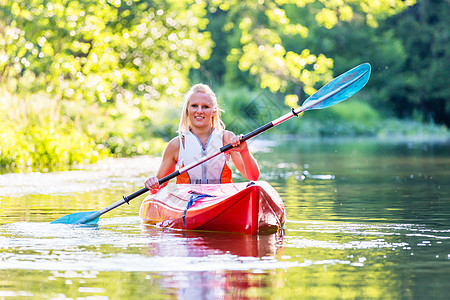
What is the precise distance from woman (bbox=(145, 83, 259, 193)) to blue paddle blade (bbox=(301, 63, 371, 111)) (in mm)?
836

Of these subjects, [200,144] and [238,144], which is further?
[200,144]

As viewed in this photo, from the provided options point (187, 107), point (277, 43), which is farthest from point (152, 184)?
point (277, 43)

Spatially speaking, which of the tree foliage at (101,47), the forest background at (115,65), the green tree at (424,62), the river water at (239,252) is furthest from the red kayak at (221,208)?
the green tree at (424,62)

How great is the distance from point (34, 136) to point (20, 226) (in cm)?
948

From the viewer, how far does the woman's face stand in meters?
8.20

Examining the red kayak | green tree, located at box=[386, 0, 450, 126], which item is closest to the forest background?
the red kayak

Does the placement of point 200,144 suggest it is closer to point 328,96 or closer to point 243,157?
point 243,157

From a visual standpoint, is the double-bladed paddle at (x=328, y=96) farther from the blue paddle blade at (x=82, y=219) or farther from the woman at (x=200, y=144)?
the woman at (x=200, y=144)

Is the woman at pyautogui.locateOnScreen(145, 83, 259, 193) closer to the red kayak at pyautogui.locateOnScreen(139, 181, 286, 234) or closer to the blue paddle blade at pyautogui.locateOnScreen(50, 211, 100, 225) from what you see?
the red kayak at pyautogui.locateOnScreen(139, 181, 286, 234)

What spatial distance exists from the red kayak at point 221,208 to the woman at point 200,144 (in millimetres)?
205

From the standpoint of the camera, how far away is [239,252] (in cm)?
669

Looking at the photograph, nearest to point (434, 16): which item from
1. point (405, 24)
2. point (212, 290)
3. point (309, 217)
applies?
point (405, 24)

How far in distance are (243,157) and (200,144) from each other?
19.8 inches

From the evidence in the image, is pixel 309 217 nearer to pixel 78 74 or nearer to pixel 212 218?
pixel 212 218
